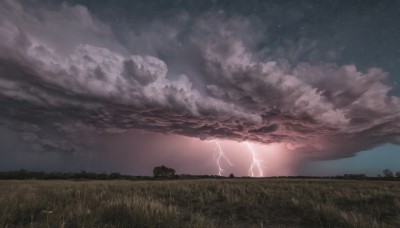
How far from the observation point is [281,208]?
31.1 feet

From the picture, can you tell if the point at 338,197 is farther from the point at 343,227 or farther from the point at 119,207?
the point at 119,207

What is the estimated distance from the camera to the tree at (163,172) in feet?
400

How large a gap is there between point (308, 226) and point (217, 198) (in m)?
5.30

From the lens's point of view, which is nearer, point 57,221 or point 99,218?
point 57,221

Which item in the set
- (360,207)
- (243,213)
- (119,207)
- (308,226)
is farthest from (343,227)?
(119,207)

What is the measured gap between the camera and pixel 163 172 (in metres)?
124

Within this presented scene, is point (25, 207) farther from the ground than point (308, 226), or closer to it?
farther from the ground

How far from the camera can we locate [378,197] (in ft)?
37.2

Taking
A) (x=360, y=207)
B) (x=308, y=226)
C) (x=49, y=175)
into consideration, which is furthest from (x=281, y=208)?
(x=49, y=175)

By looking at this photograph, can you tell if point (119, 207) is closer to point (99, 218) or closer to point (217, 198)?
point (99, 218)

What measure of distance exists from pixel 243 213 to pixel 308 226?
2.12 m

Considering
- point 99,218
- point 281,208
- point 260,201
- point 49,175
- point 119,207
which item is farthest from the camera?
Result: point 49,175

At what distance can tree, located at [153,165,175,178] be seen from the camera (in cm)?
12181

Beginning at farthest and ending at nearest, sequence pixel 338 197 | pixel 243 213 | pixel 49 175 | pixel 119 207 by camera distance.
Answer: pixel 49 175 < pixel 338 197 < pixel 243 213 < pixel 119 207
